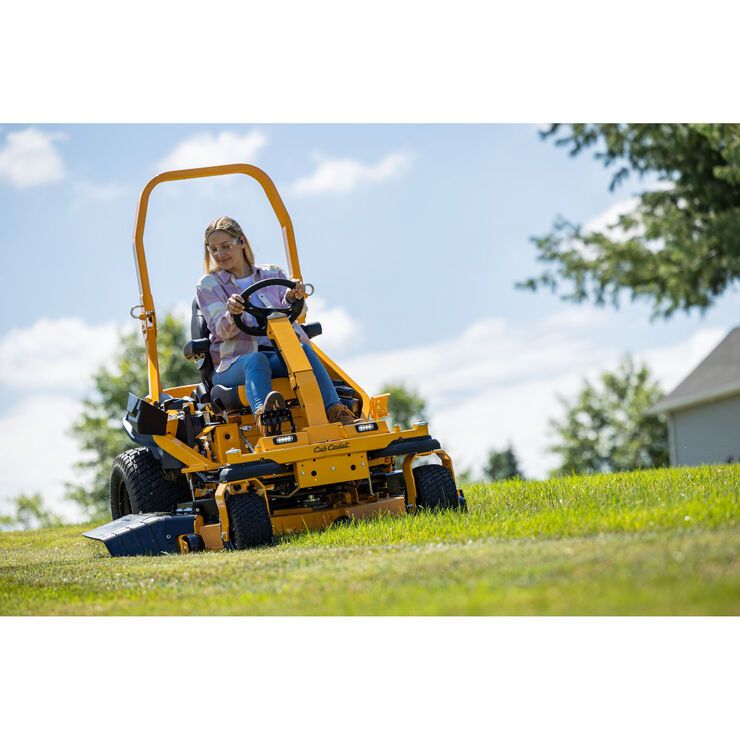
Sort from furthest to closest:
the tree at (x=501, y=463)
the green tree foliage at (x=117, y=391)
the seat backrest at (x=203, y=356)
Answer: the tree at (x=501, y=463) < the green tree foliage at (x=117, y=391) < the seat backrest at (x=203, y=356)

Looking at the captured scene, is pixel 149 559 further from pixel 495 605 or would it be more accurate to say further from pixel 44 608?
pixel 495 605

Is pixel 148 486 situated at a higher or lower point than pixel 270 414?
lower

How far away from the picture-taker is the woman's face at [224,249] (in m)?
6.49

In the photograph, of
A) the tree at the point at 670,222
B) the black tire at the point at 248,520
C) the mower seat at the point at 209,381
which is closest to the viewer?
the black tire at the point at 248,520

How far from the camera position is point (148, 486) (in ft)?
21.8

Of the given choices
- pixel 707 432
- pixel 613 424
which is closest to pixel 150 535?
pixel 707 432

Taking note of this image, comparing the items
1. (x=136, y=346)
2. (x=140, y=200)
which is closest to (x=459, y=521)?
(x=140, y=200)

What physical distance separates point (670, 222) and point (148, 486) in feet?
30.8

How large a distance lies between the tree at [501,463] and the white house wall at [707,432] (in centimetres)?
1341

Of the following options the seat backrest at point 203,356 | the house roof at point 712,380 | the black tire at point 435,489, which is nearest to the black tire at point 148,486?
the seat backrest at point 203,356

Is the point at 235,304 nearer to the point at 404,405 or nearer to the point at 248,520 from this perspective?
the point at 248,520

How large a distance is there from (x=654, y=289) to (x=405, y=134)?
3.81 meters

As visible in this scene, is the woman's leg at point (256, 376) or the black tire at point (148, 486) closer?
the woman's leg at point (256, 376)

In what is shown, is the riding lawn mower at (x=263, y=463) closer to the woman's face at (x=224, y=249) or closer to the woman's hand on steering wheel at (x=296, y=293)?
the woman's hand on steering wheel at (x=296, y=293)
